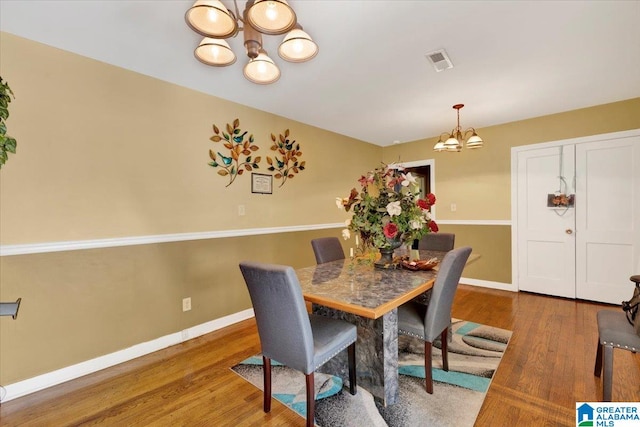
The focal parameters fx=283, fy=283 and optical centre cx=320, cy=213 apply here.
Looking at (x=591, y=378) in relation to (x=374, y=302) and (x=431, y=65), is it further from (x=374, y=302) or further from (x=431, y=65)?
(x=431, y=65)

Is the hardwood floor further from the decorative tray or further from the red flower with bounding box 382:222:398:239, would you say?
the red flower with bounding box 382:222:398:239

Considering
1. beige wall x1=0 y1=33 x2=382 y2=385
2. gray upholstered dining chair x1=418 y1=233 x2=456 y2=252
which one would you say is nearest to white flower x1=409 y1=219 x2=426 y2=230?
gray upholstered dining chair x1=418 y1=233 x2=456 y2=252

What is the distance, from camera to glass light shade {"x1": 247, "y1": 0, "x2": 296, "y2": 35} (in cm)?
125

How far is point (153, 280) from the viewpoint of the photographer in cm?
247

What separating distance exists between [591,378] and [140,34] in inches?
151

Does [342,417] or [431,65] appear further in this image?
[431,65]

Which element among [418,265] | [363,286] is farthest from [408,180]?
[363,286]

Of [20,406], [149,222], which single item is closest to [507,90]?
[149,222]

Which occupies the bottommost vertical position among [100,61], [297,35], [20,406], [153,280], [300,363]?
[20,406]

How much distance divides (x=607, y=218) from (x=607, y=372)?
264cm

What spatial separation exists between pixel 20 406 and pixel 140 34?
2520mm

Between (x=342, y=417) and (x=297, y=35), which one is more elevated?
(x=297, y=35)

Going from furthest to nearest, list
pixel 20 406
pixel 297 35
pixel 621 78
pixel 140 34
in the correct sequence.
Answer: pixel 621 78
pixel 140 34
pixel 20 406
pixel 297 35

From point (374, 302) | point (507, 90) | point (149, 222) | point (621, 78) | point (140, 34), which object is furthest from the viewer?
point (507, 90)
